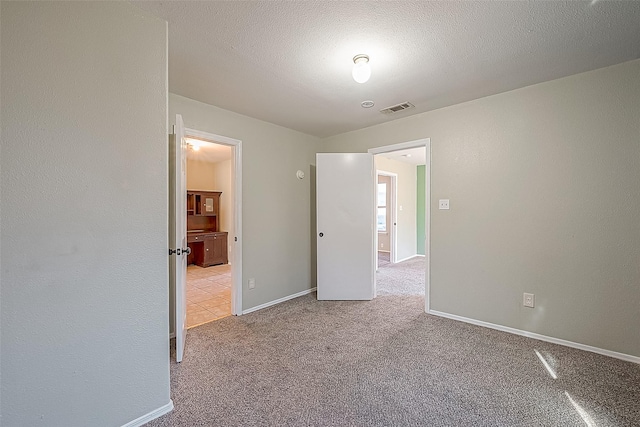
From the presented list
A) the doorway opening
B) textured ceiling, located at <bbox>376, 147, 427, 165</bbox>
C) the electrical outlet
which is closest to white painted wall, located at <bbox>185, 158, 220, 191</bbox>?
the doorway opening

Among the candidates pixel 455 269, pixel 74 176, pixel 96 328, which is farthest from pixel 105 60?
pixel 455 269

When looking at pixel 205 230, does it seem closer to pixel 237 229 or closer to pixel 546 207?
pixel 237 229

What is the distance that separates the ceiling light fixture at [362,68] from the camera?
192 cm

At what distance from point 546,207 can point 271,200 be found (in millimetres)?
2781

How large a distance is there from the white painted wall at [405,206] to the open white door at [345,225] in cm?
251

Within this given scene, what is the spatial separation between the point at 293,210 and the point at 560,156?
9.18 feet

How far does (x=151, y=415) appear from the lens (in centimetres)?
154

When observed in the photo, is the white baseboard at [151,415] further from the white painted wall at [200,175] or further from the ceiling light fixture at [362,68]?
the white painted wall at [200,175]

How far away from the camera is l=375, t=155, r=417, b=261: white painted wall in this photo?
6.27 m

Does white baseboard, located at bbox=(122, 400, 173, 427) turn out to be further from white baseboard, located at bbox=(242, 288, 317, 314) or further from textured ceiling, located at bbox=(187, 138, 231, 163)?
textured ceiling, located at bbox=(187, 138, 231, 163)

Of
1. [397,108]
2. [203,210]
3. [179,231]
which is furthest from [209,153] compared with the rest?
[397,108]

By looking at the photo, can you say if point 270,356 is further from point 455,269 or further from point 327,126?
point 327,126

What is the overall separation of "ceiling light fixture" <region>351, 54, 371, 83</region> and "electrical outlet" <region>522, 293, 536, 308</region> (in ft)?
7.79

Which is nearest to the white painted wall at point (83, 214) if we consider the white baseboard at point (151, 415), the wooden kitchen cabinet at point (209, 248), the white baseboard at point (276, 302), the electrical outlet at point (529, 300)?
the white baseboard at point (151, 415)
